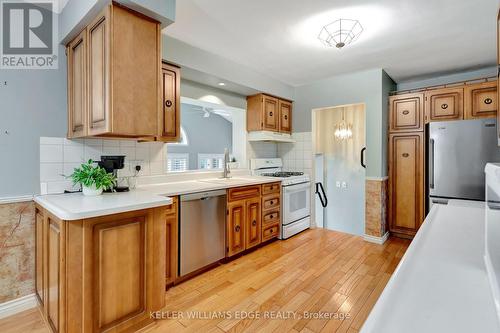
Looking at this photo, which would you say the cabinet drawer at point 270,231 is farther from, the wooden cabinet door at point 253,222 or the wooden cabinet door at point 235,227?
the wooden cabinet door at point 235,227

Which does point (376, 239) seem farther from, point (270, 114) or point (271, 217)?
point (270, 114)

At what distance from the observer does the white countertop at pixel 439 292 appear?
52 cm

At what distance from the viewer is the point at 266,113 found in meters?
3.76

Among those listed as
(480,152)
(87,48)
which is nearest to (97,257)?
(87,48)

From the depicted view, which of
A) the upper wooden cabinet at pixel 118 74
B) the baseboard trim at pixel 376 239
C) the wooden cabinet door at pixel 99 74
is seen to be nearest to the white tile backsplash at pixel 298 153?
the baseboard trim at pixel 376 239

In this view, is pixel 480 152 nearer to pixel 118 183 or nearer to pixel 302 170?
pixel 302 170

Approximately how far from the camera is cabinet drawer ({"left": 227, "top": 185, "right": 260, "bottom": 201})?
9.24ft

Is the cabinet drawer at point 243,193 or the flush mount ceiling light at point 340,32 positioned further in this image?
the cabinet drawer at point 243,193

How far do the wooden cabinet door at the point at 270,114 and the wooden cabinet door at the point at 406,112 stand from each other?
166 centimetres

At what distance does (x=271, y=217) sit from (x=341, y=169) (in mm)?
2100

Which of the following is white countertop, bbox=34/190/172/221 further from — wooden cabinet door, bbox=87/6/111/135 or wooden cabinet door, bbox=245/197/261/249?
wooden cabinet door, bbox=245/197/261/249

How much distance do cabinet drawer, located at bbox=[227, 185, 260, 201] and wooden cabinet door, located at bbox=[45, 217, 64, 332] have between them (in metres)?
1.57

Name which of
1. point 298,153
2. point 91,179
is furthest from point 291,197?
point 91,179

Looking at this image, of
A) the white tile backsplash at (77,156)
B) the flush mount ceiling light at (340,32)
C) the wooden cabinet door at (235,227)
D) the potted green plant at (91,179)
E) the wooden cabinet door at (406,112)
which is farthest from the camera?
the wooden cabinet door at (406,112)
